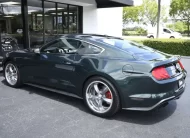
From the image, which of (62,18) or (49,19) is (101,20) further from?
(49,19)

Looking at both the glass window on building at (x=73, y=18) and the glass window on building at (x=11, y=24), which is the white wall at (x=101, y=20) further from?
the glass window on building at (x=11, y=24)

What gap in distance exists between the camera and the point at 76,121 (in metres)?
3.67

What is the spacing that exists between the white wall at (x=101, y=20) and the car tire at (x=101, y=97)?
33.2 feet

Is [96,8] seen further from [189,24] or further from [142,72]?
[189,24]

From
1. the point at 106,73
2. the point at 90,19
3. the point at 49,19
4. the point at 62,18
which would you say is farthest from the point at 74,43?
the point at 90,19

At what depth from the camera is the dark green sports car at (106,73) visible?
343cm

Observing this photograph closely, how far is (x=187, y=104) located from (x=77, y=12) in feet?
33.1

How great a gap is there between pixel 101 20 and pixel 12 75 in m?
9.78

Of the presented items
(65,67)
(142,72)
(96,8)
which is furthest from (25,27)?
(142,72)

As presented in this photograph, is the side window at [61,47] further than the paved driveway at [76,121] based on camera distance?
Yes

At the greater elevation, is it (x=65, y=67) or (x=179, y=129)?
(x=65, y=67)

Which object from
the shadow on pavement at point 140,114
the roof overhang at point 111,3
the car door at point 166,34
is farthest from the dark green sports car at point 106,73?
the car door at point 166,34

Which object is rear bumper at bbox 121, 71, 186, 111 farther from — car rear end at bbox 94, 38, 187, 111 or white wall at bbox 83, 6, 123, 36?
white wall at bbox 83, 6, 123, 36

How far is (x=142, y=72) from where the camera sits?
11.2 feet
